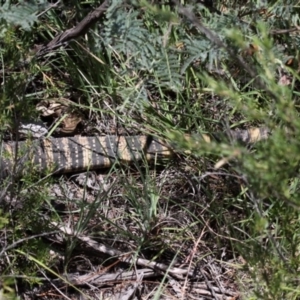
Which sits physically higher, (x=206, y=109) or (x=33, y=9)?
(x=33, y=9)

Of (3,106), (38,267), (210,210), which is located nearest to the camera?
(3,106)

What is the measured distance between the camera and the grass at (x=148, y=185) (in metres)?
2.31

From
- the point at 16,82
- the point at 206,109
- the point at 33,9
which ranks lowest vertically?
the point at 206,109

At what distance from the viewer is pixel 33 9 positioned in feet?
7.47

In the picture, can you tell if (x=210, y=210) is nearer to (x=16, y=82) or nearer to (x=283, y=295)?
(x=283, y=295)

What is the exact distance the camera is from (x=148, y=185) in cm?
275

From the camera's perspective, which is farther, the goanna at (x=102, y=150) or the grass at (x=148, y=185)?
the goanna at (x=102, y=150)

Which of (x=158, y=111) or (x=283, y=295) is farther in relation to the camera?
(x=158, y=111)

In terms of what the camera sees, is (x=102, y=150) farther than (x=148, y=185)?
Yes

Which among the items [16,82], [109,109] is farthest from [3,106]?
[109,109]

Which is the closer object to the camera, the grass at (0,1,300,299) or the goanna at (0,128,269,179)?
the grass at (0,1,300,299)

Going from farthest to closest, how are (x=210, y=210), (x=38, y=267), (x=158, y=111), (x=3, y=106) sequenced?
(x=158, y=111) < (x=210, y=210) < (x=38, y=267) < (x=3, y=106)

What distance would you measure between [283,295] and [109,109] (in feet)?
4.00

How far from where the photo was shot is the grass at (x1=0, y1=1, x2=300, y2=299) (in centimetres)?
231
